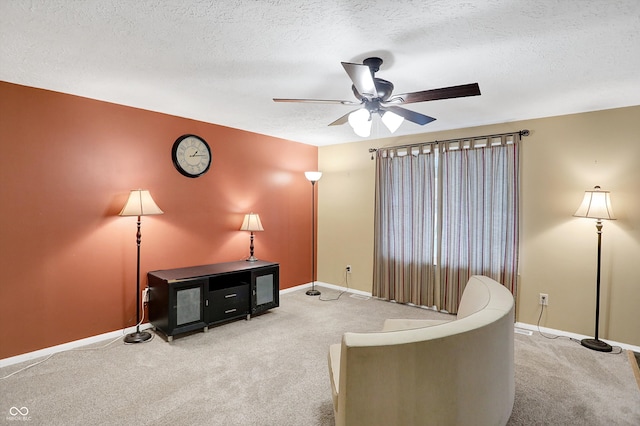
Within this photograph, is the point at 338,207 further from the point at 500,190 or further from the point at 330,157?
the point at 500,190

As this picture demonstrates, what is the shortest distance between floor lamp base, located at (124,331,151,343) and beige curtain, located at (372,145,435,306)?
2.99 m

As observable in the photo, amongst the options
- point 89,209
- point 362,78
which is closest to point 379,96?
point 362,78

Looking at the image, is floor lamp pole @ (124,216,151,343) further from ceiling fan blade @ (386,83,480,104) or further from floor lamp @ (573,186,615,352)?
floor lamp @ (573,186,615,352)

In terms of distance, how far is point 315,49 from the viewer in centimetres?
212

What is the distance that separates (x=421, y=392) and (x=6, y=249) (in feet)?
11.0

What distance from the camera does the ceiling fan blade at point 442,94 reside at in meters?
1.91

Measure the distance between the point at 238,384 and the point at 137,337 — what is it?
1.41 metres

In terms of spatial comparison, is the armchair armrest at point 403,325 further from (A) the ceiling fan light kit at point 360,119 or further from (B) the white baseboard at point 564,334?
(B) the white baseboard at point 564,334

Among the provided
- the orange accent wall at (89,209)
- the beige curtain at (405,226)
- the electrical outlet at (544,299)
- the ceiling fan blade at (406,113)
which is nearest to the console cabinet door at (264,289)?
the orange accent wall at (89,209)

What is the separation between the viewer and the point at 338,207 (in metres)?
5.30

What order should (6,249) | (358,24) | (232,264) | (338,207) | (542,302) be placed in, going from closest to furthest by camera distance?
1. (358,24)
2. (6,249)
3. (542,302)
4. (232,264)
5. (338,207)

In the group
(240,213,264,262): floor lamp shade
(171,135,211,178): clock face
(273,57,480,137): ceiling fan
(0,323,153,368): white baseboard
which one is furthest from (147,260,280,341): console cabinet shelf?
(273,57,480,137): ceiling fan

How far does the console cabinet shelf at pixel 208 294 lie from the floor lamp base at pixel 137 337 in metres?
0.13

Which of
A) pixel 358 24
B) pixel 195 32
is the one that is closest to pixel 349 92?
pixel 358 24
